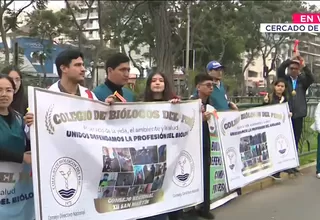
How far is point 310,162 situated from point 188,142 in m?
5.66

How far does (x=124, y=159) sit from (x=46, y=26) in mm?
27811

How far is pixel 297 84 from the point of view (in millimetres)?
8609

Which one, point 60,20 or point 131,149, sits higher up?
point 60,20

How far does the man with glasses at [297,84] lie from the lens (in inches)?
332

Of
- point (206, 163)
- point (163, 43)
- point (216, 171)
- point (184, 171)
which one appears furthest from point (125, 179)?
point (163, 43)

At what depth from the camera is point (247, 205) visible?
22.1 feet

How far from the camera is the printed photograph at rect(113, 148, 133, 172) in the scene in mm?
4270

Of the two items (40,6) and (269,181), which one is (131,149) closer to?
(269,181)

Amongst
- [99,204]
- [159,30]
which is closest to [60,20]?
[159,30]

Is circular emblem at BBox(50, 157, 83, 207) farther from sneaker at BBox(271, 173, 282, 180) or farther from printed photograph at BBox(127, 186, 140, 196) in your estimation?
sneaker at BBox(271, 173, 282, 180)

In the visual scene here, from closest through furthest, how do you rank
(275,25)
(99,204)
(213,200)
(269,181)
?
(99,204)
(213,200)
(269,181)
(275,25)

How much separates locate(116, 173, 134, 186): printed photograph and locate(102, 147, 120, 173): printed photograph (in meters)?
0.08

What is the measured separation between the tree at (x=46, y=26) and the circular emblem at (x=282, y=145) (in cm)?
2282

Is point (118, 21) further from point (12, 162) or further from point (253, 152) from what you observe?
point (12, 162)
